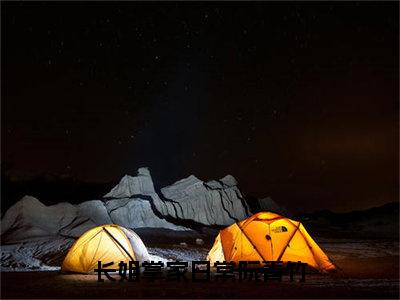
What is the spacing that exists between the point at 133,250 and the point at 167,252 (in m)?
5.95

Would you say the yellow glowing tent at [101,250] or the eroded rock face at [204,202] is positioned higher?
the eroded rock face at [204,202]

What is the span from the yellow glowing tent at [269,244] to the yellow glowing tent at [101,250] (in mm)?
3230

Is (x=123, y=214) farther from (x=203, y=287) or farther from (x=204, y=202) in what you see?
(x=203, y=287)

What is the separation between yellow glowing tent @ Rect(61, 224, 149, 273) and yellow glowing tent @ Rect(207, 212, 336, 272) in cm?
323

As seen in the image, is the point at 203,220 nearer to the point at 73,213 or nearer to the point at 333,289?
the point at 73,213

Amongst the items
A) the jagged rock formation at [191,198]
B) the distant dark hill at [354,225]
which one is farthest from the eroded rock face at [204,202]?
the distant dark hill at [354,225]

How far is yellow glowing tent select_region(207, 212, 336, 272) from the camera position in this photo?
19062 millimetres

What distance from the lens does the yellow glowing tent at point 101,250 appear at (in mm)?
18031

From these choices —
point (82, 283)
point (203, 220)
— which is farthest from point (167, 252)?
point (203, 220)

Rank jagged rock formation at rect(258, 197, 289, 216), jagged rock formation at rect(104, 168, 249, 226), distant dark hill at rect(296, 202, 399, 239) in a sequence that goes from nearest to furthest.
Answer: jagged rock formation at rect(104, 168, 249, 226) < distant dark hill at rect(296, 202, 399, 239) < jagged rock formation at rect(258, 197, 289, 216)

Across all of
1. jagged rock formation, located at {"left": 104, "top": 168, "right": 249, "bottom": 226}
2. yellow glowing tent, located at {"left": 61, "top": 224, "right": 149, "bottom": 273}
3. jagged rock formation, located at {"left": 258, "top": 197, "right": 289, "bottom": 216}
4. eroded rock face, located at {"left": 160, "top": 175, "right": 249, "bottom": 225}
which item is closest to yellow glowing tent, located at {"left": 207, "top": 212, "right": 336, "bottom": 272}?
yellow glowing tent, located at {"left": 61, "top": 224, "right": 149, "bottom": 273}

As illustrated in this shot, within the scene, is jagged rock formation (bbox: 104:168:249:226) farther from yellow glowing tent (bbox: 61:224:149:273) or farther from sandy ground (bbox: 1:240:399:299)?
sandy ground (bbox: 1:240:399:299)

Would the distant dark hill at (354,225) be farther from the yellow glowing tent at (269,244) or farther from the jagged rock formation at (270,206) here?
the yellow glowing tent at (269,244)

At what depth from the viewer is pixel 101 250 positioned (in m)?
18.2
